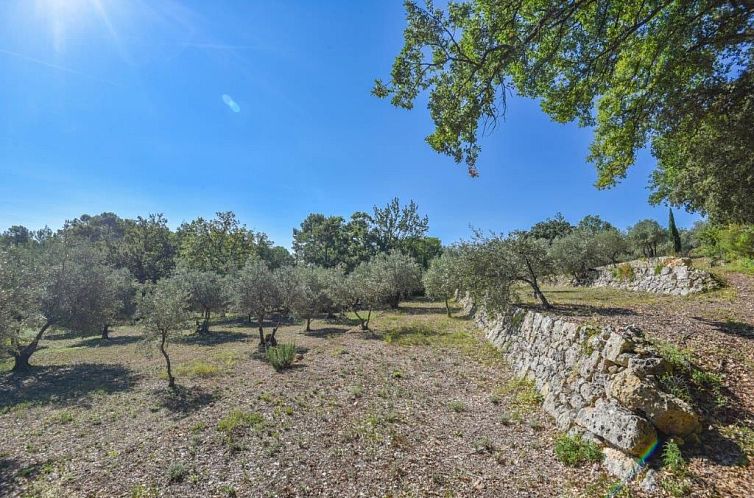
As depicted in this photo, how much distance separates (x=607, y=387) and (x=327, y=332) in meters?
22.3

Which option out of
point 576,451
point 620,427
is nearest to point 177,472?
point 576,451

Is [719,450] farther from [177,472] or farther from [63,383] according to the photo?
[63,383]

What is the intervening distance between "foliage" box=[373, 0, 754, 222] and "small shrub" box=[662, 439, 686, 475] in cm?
718

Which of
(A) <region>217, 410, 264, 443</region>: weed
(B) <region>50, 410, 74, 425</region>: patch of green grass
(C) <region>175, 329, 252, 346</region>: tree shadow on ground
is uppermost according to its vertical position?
(C) <region>175, 329, 252, 346</region>: tree shadow on ground

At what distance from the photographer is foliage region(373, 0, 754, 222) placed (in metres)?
8.07

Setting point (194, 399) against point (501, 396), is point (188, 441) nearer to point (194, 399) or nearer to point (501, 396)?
point (194, 399)

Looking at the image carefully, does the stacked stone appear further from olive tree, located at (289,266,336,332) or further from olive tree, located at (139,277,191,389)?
olive tree, located at (289,266,336,332)

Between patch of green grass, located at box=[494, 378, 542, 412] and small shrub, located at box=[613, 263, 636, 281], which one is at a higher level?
small shrub, located at box=[613, 263, 636, 281]

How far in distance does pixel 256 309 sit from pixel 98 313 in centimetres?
1068

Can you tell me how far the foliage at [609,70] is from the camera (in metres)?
8.07

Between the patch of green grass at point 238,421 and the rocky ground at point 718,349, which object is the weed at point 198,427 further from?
the rocky ground at point 718,349

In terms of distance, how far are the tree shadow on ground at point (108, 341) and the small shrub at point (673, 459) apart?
113 feet

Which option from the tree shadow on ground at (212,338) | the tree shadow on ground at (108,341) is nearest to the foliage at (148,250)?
the tree shadow on ground at (108,341)

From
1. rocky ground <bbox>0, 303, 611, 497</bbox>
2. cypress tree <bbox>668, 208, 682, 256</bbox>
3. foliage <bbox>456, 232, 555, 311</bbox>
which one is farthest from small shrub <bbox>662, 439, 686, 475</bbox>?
cypress tree <bbox>668, 208, 682, 256</bbox>
